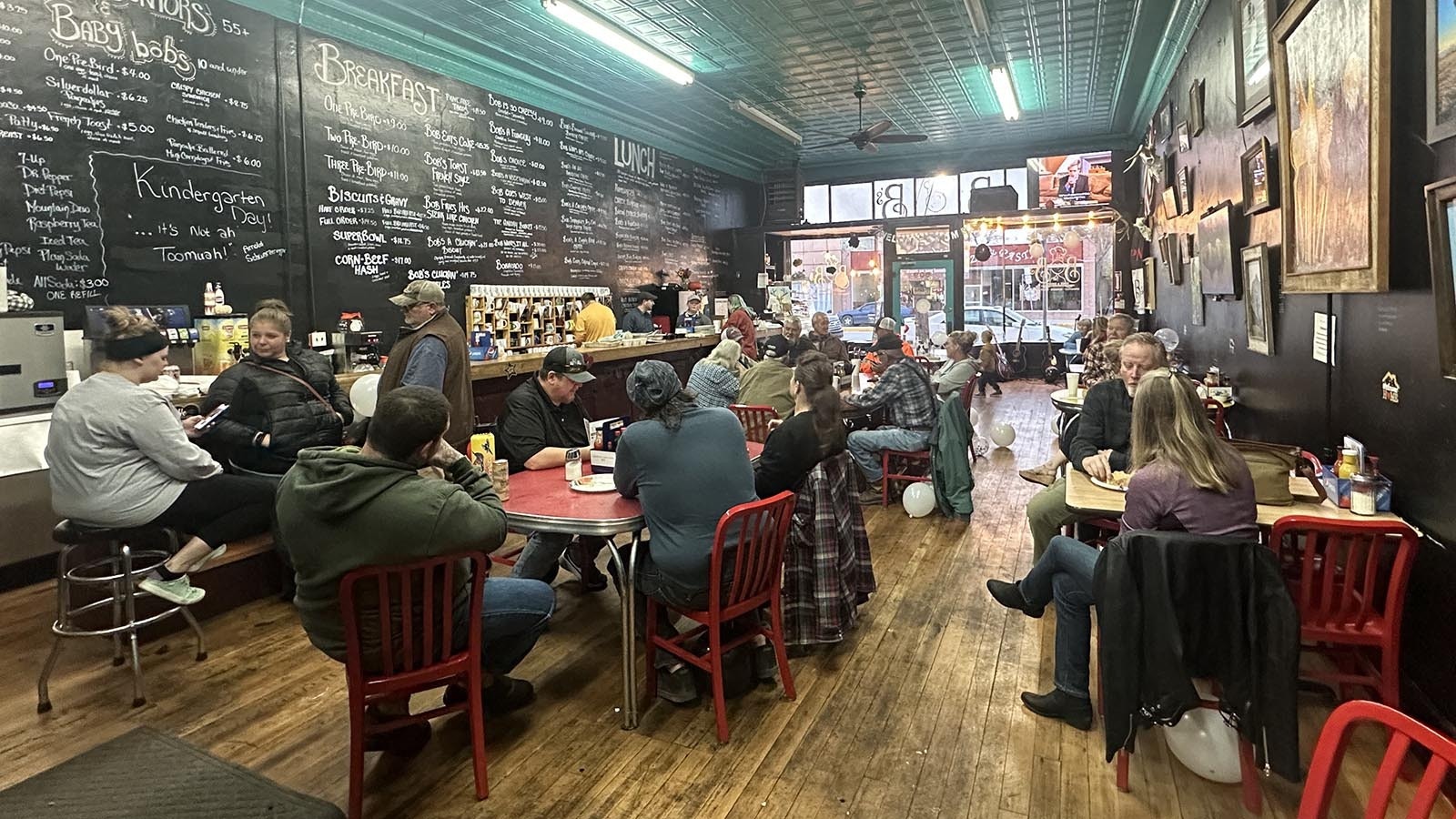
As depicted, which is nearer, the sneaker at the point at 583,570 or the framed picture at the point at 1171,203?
the sneaker at the point at 583,570

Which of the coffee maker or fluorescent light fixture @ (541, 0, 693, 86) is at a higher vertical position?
fluorescent light fixture @ (541, 0, 693, 86)

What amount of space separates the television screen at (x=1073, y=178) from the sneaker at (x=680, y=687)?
1160 cm

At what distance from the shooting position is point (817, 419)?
3438mm

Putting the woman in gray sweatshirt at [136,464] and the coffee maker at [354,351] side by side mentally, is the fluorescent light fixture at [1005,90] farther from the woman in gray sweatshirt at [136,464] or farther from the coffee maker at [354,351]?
the woman in gray sweatshirt at [136,464]

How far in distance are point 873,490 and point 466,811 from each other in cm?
447

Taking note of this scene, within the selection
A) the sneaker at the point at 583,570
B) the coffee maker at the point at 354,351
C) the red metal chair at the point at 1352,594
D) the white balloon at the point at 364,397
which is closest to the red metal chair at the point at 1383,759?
the red metal chair at the point at 1352,594

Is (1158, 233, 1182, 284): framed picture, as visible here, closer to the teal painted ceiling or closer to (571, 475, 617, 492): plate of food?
the teal painted ceiling

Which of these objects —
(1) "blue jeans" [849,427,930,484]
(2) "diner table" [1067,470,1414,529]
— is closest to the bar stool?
(2) "diner table" [1067,470,1414,529]

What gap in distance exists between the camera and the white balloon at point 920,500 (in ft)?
18.6

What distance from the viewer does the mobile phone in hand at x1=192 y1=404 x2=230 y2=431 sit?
3834 millimetres

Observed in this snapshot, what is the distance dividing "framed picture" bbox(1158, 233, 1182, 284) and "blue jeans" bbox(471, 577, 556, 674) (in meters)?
6.77

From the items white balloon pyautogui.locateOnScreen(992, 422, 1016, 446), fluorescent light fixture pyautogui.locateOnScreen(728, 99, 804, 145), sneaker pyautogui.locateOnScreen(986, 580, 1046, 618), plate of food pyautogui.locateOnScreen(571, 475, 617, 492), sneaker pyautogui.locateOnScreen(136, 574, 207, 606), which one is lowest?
sneaker pyautogui.locateOnScreen(986, 580, 1046, 618)

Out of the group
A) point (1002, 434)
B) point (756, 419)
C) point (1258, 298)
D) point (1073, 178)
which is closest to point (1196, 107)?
point (1258, 298)

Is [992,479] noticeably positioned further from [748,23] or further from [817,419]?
[748,23]
